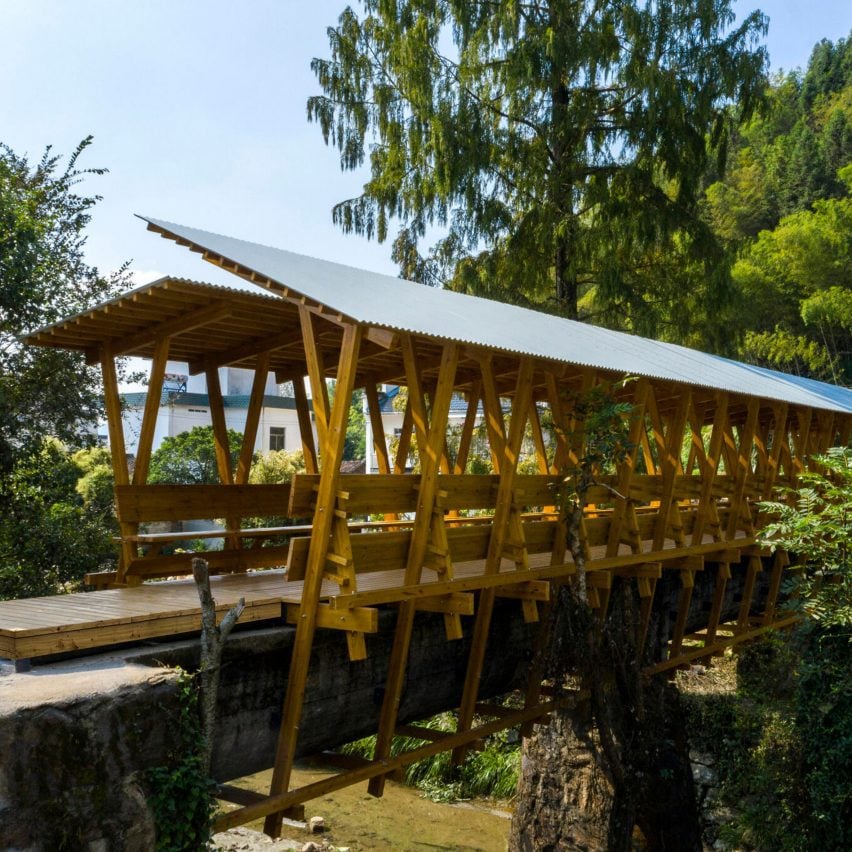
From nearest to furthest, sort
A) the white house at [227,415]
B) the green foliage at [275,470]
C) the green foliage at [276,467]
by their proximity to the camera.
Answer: the green foliage at [275,470], the green foliage at [276,467], the white house at [227,415]

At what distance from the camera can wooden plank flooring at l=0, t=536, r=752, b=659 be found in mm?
5176

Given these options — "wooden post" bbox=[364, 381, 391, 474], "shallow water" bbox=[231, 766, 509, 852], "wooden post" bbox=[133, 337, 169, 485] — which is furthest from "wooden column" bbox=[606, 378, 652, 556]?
"shallow water" bbox=[231, 766, 509, 852]

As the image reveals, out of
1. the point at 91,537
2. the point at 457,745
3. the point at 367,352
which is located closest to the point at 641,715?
the point at 457,745

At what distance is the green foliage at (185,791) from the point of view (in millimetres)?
4867

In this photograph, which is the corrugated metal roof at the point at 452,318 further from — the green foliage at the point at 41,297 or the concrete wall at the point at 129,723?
the green foliage at the point at 41,297

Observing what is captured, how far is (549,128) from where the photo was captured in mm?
17078

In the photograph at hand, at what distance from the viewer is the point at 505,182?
17547 mm

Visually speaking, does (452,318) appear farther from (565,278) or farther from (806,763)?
(565,278)

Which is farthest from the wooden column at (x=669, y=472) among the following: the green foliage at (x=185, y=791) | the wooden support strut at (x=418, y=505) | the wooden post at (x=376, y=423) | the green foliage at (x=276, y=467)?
the green foliage at (x=276, y=467)

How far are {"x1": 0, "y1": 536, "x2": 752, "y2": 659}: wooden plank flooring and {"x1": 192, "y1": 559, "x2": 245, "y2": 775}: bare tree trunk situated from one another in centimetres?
43

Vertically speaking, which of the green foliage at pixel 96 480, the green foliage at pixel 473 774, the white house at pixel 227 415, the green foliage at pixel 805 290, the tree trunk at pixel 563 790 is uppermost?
the green foliage at pixel 805 290

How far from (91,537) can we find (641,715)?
7.54 meters

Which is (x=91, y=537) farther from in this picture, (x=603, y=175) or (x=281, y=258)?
(x=603, y=175)

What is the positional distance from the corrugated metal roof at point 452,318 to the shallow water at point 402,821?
7.32 m
